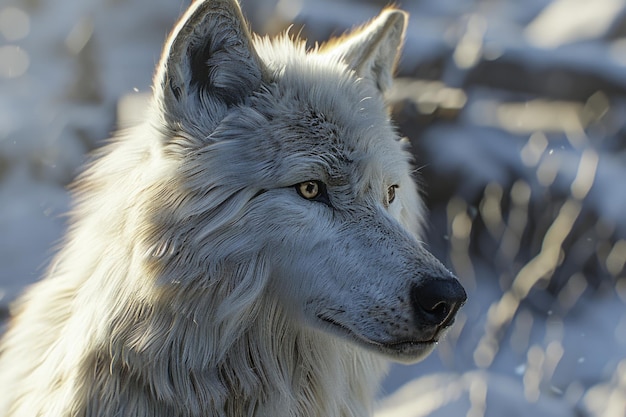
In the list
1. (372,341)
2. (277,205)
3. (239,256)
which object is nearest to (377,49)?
(277,205)

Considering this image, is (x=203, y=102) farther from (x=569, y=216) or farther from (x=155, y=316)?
(x=569, y=216)

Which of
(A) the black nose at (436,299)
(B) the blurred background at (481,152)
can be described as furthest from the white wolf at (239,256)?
(B) the blurred background at (481,152)

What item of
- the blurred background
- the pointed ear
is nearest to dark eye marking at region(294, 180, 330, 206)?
the pointed ear

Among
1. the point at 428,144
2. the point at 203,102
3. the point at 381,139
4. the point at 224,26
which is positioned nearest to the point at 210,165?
the point at 203,102

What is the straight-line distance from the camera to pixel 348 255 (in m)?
1.93

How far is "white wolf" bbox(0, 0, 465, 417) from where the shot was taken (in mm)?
1933

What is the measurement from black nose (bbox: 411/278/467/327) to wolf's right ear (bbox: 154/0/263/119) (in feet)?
2.53

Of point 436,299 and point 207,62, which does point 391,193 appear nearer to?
point 436,299

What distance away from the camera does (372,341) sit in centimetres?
192

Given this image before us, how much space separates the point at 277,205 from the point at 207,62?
46 cm

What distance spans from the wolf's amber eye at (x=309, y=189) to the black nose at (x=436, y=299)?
0.39m

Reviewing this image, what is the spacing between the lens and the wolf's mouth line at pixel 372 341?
192 centimetres

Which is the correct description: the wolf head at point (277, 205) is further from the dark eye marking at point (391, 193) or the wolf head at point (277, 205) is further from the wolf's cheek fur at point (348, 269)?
the dark eye marking at point (391, 193)

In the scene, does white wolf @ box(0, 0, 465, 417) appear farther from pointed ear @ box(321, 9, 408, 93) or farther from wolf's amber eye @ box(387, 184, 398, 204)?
pointed ear @ box(321, 9, 408, 93)
